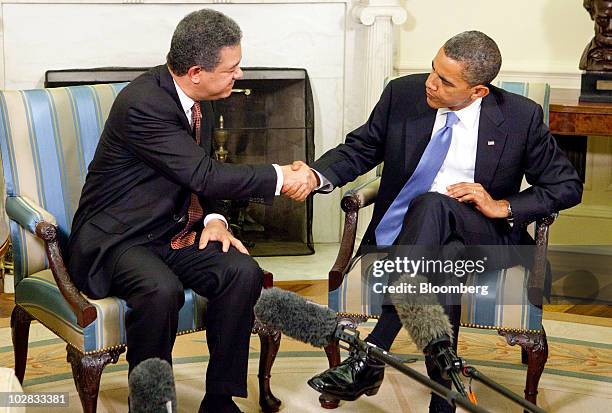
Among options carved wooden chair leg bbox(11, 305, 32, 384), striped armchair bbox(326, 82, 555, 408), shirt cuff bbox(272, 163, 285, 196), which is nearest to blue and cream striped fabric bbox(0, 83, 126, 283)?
carved wooden chair leg bbox(11, 305, 32, 384)

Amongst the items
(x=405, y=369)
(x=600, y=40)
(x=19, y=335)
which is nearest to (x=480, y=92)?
(x=600, y=40)

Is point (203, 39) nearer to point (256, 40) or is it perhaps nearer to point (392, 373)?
point (392, 373)

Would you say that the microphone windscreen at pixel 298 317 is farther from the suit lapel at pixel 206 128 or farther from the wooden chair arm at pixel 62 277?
the suit lapel at pixel 206 128

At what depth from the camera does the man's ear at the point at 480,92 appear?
10.6ft

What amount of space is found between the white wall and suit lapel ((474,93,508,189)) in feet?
5.83

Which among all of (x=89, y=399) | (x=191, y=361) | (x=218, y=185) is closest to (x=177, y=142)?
(x=218, y=185)

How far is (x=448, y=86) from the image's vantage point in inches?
126

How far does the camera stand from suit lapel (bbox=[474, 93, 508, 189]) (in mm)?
3301

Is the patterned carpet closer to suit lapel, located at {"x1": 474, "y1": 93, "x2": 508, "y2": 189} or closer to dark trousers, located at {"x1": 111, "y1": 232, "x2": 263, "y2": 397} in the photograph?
dark trousers, located at {"x1": 111, "y1": 232, "x2": 263, "y2": 397}

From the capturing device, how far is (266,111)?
5.14 metres

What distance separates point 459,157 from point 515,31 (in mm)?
1922

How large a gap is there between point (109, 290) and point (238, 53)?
80 cm

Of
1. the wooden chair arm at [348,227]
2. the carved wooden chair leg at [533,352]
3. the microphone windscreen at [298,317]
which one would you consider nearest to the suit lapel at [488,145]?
the wooden chair arm at [348,227]

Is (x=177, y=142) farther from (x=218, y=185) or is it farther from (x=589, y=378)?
(x=589, y=378)
